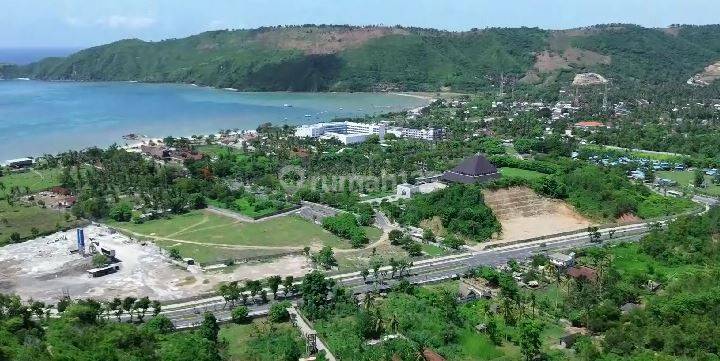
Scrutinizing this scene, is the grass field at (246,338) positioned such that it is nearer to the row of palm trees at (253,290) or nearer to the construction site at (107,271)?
the row of palm trees at (253,290)

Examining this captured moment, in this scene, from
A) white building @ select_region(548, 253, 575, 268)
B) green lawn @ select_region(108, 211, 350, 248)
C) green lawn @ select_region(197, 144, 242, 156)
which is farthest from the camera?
green lawn @ select_region(197, 144, 242, 156)

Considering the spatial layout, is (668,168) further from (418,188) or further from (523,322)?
(523,322)

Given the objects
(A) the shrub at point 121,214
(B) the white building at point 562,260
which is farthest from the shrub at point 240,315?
(A) the shrub at point 121,214

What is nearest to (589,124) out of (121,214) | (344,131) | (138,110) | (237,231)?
(344,131)

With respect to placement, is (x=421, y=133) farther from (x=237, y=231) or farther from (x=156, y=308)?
(x=156, y=308)

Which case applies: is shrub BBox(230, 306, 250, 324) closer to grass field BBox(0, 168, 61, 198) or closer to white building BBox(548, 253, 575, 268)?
white building BBox(548, 253, 575, 268)

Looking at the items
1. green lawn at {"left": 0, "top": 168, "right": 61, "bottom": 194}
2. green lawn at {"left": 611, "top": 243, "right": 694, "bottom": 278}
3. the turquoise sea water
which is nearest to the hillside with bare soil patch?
the turquoise sea water
